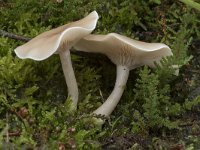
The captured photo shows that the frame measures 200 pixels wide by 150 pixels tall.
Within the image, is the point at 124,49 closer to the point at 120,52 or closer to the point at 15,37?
the point at 120,52

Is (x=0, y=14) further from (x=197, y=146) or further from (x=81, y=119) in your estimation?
(x=197, y=146)

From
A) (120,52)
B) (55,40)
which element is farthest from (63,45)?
(120,52)

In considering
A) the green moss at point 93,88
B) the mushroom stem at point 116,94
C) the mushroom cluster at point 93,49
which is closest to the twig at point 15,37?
the green moss at point 93,88

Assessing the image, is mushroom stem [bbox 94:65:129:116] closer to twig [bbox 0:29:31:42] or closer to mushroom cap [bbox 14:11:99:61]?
mushroom cap [bbox 14:11:99:61]

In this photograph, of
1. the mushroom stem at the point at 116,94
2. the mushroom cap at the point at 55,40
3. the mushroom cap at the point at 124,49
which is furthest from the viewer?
the mushroom stem at the point at 116,94

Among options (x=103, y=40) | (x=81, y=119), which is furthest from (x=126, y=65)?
(x=81, y=119)

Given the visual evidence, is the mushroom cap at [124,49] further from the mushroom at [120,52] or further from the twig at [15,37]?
the twig at [15,37]
